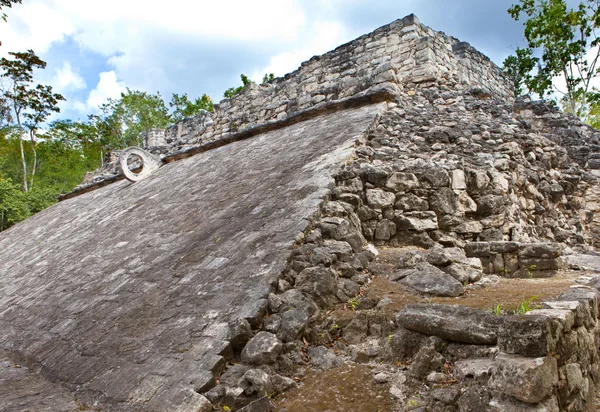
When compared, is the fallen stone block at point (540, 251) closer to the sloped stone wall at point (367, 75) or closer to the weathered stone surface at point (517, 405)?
the weathered stone surface at point (517, 405)

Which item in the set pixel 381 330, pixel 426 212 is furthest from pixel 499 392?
pixel 426 212

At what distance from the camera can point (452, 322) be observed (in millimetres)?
2266

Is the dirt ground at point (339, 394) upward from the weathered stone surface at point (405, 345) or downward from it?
downward

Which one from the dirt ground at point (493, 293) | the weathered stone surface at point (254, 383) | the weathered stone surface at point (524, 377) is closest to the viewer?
the weathered stone surface at point (524, 377)

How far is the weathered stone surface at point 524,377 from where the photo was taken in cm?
174

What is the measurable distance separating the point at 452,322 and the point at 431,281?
2.72 ft

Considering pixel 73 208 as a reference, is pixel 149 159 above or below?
above

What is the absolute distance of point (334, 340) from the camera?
2.71 metres

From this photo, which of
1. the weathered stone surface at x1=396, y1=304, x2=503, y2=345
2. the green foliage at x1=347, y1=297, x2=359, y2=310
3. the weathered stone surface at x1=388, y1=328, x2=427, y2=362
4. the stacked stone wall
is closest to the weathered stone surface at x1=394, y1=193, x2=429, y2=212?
the stacked stone wall

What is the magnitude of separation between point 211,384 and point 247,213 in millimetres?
2068

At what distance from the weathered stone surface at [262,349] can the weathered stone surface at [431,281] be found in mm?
1110

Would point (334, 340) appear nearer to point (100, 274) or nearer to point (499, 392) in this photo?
point (499, 392)

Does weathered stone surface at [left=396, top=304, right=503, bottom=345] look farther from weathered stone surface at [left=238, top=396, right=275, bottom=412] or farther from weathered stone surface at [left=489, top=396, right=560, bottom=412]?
weathered stone surface at [left=238, top=396, right=275, bottom=412]

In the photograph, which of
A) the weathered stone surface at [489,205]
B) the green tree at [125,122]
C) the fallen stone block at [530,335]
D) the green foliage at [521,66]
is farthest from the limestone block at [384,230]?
the green tree at [125,122]
